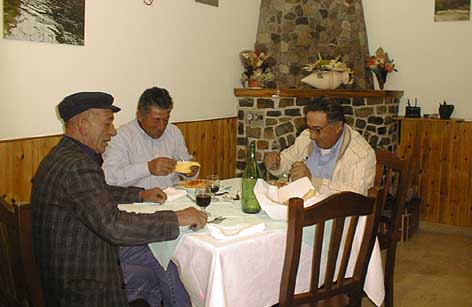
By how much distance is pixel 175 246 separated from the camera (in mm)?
2072

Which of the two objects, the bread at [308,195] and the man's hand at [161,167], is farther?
the man's hand at [161,167]

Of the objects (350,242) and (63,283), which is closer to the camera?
(63,283)

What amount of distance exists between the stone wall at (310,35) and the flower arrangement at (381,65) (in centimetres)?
10

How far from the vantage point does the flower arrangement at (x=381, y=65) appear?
17.3 feet

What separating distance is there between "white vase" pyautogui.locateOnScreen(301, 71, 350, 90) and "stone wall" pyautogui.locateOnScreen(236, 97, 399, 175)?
6.1 inches

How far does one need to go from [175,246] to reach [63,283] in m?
0.46

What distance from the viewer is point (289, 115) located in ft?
16.3

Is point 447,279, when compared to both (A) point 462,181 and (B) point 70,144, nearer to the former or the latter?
(A) point 462,181

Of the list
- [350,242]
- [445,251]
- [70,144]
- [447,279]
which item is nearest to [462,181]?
[445,251]

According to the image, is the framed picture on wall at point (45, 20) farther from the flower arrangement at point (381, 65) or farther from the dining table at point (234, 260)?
the flower arrangement at point (381, 65)

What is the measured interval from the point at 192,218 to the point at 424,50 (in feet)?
13.3

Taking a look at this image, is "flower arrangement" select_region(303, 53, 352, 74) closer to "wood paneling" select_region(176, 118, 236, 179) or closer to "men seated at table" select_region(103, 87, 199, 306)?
"wood paneling" select_region(176, 118, 236, 179)

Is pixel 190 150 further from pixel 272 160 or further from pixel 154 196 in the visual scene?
pixel 154 196

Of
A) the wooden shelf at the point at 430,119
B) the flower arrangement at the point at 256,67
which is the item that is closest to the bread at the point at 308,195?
the flower arrangement at the point at 256,67
